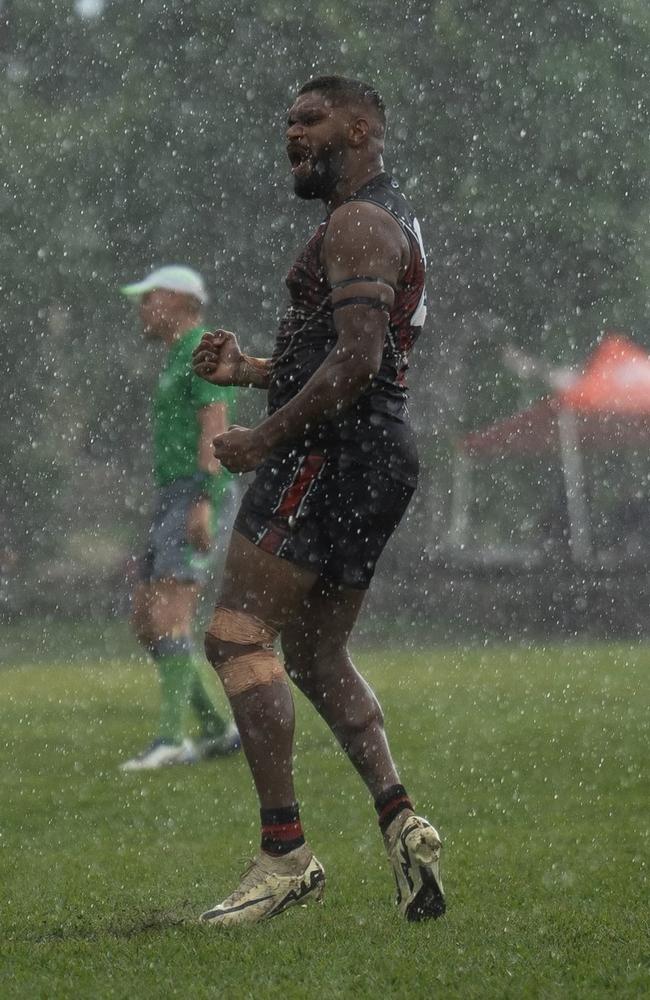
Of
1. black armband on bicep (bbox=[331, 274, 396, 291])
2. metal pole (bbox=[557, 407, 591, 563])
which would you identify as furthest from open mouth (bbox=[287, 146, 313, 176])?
metal pole (bbox=[557, 407, 591, 563])

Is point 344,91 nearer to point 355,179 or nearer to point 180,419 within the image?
point 355,179

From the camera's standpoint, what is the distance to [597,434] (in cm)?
2300

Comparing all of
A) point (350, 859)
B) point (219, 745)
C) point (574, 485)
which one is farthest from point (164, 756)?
point (574, 485)

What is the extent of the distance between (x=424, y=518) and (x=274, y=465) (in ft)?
61.6

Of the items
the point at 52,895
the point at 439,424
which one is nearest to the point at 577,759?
the point at 52,895

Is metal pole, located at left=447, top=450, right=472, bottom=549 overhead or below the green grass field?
overhead

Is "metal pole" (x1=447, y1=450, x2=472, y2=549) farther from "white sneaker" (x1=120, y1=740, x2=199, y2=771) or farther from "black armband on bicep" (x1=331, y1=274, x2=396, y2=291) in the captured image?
"black armband on bicep" (x1=331, y1=274, x2=396, y2=291)

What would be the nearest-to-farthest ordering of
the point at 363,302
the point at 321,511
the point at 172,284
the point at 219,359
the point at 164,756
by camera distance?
the point at 363,302
the point at 321,511
the point at 219,359
the point at 164,756
the point at 172,284

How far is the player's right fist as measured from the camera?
4.24 metres

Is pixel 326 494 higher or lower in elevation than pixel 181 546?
higher

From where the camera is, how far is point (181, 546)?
6609mm

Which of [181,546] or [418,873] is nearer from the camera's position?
[418,873]

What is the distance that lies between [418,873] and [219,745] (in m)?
2.92

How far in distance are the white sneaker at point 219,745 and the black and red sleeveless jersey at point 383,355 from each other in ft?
9.14
